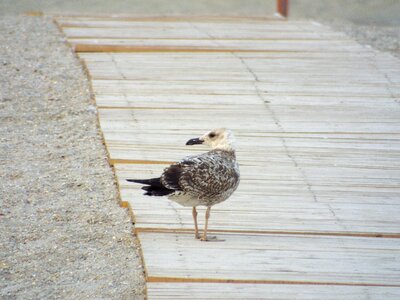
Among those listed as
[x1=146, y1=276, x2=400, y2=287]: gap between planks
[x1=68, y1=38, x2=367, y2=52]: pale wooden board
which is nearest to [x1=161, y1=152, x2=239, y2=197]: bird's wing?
[x1=146, y1=276, x2=400, y2=287]: gap between planks

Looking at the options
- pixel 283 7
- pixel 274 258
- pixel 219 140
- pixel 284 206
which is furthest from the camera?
pixel 283 7

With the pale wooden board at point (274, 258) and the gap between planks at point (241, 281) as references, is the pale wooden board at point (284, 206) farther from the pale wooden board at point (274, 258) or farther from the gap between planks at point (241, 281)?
the gap between planks at point (241, 281)

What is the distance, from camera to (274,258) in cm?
523

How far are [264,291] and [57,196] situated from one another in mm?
2209

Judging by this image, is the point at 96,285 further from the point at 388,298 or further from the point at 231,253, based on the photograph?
the point at 388,298

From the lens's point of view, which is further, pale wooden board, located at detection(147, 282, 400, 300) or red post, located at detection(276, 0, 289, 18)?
red post, located at detection(276, 0, 289, 18)

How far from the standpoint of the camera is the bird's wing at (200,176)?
208 inches

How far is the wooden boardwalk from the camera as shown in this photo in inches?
200

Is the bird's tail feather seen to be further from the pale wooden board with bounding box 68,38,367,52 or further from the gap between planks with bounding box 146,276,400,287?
the pale wooden board with bounding box 68,38,367,52

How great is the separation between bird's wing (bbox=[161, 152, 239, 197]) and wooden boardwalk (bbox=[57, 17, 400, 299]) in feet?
1.15

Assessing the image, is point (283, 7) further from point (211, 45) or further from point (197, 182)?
point (197, 182)

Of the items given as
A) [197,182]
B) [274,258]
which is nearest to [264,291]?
[274,258]

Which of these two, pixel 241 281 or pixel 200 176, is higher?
pixel 200 176

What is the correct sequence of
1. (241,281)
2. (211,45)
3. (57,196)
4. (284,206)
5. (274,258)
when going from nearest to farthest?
(241,281), (274,258), (284,206), (57,196), (211,45)
